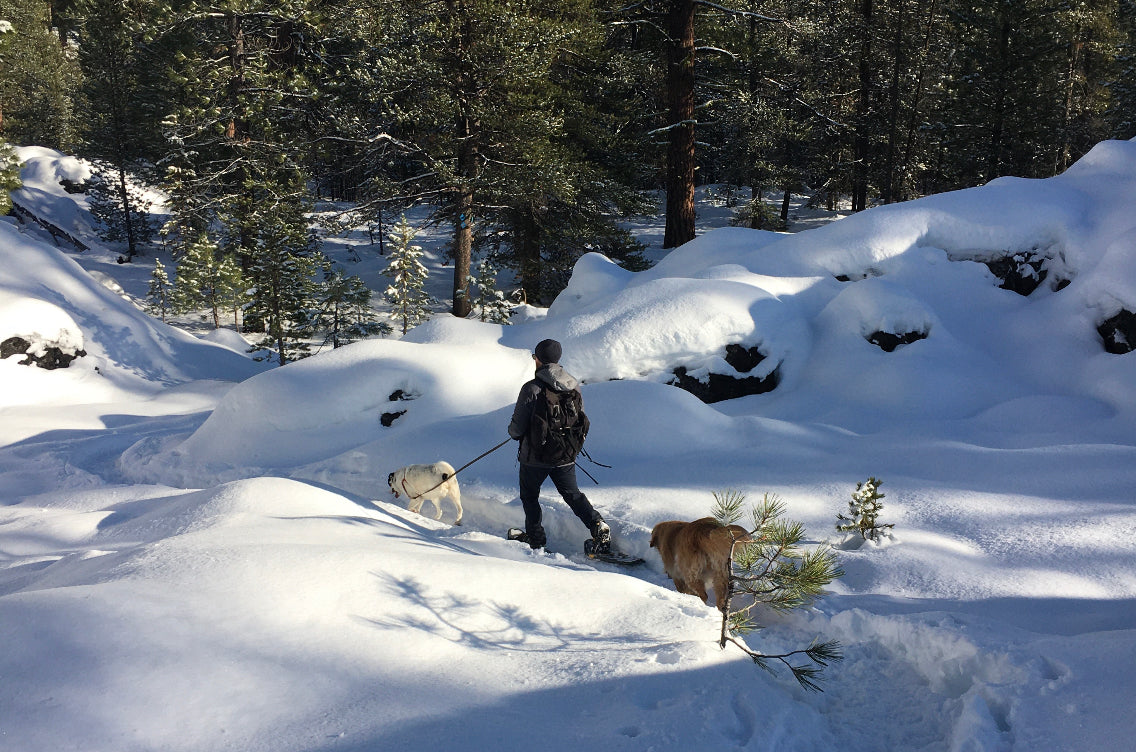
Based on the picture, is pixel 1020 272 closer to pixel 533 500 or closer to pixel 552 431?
pixel 552 431

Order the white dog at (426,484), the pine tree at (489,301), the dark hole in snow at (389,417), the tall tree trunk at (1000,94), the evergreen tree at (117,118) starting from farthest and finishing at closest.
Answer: the evergreen tree at (117,118) < the tall tree trunk at (1000,94) < the pine tree at (489,301) < the dark hole in snow at (389,417) < the white dog at (426,484)

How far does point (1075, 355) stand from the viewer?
25.5 feet

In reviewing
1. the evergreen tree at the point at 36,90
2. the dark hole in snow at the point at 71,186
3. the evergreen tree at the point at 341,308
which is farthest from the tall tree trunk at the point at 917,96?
the evergreen tree at the point at 36,90

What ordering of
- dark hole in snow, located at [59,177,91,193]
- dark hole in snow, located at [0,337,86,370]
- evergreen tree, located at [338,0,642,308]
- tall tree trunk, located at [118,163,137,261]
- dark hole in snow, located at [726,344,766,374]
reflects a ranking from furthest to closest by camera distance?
dark hole in snow, located at [59,177,91,193]
tall tree trunk, located at [118,163,137,261]
evergreen tree, located at [338,0,642,308]
dark hole in snow, located at [0,337,86,370]
dark hole in snow, located at [726,344,766,374]

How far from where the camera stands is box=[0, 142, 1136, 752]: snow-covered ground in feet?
8.05

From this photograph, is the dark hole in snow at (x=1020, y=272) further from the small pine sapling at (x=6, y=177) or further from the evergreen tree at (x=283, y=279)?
the small pine sapling at (x=6, y=177)

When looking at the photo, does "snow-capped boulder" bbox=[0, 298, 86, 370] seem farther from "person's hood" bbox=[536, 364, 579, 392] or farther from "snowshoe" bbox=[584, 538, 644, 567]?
"snowshoe" bbox=[584, 538, 644, 567]

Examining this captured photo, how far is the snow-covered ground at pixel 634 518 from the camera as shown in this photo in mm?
2455

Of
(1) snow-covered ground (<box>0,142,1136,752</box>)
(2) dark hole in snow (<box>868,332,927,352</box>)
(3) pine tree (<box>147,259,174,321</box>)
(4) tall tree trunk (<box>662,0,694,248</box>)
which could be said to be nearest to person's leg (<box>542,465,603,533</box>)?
(1) snow-covered ground (<box>0,142,1136,752</box>)

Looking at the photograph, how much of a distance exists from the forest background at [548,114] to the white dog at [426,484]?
865 cm

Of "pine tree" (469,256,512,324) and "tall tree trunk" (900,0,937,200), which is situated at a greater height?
"tall tree trunk" (900,0,937,200)

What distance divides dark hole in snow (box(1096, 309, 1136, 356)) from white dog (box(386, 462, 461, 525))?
781 cm

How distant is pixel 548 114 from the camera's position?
14117 mm

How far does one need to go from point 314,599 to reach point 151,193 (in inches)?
1537
